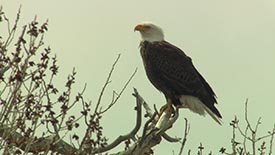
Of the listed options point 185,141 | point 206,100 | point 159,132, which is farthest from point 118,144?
point 206,100

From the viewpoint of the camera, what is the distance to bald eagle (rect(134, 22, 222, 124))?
11680 millimetres

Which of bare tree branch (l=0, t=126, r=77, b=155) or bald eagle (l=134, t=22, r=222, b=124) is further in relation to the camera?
bald eagle (l=134, t=22, r=222, b=124)

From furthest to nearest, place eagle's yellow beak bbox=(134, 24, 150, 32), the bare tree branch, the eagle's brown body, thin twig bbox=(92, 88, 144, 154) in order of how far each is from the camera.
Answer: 1. eagle's yellow beak bbox=(134, 24, 150, 32)
2. the eagle's brown body
3. thin twig bbox=(92, 88, 144, 154)
4. the bare tree branch

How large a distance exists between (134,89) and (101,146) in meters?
2.21

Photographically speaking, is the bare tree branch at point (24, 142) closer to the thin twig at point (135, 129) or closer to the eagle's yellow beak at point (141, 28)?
the thin twig at point (135, 129)

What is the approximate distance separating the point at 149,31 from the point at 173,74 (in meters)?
0.87

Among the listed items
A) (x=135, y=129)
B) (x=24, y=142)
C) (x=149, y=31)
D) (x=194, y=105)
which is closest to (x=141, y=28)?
(x=149, y=31)

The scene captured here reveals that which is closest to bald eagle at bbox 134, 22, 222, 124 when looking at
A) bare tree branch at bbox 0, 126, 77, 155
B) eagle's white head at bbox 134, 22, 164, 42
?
eagle's white head at bbox 134, 22, 164, 42

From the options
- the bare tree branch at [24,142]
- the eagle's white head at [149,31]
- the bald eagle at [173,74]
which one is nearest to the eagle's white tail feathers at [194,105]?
the bald eagle at [173,74]

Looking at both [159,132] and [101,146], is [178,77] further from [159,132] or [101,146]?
[101,146]

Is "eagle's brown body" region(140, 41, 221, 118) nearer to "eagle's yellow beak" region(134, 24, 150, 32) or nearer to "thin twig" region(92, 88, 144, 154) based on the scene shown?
"eagle's yellow beak" region(134, 24, 150, 32)

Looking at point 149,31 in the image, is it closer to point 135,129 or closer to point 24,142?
point 135,129

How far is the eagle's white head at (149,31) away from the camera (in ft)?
40.2

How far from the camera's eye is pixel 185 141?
257 inches
